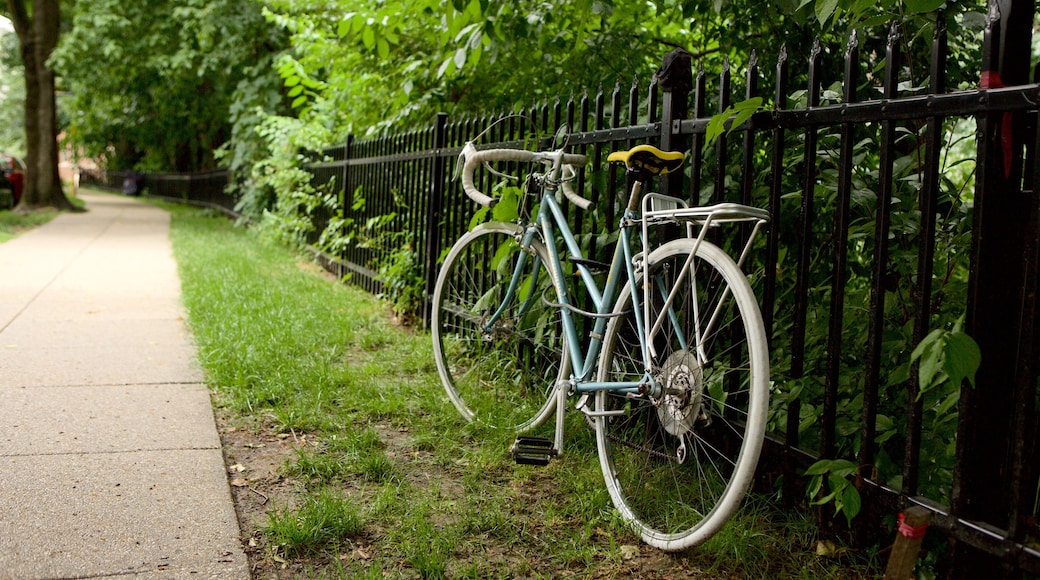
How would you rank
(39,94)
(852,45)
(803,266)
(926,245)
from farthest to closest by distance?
(39,94) < (803,266) < (852,45) < (926,245)

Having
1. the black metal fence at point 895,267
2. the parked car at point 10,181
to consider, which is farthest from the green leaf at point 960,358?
the parked car at point 10,181

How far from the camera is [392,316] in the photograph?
6891 mm

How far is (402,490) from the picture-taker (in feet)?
11.0

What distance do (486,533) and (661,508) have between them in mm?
587

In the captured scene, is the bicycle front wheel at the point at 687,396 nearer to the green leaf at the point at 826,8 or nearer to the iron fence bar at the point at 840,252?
the iron fence bar at the point at 840,252

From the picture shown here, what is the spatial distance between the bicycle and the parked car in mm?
18798

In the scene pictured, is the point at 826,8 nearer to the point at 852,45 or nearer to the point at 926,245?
the point at 852,45

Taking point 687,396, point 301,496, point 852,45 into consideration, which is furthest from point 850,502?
point 301,496

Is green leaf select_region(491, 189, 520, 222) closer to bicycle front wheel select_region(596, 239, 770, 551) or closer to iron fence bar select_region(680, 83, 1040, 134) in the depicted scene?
bicycle front wheel select_region(596, 239, 770, 551)

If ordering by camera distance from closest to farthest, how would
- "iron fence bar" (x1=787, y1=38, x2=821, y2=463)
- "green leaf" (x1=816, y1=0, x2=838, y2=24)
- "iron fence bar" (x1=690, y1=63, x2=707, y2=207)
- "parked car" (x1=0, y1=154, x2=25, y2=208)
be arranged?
"iron fence bar" (x1=787, y1=38, x2=821, y2=463) < "green leaf" (x1=816, y1=0, x2=838, y2=24) < "iron fence bar" (x1=690, y1=63, x2=707, y2=207) < "parked car" (x1=0, y1=154, x2=25, y2=208)

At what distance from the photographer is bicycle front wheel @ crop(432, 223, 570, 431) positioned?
13.2 ft

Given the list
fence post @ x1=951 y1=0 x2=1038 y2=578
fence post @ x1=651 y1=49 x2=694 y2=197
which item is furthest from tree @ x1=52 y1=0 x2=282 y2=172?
fence post @ x1=951 y1=0 x2=1038 y2=578

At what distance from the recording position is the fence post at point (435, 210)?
6.11 meters

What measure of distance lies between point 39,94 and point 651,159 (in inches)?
770
